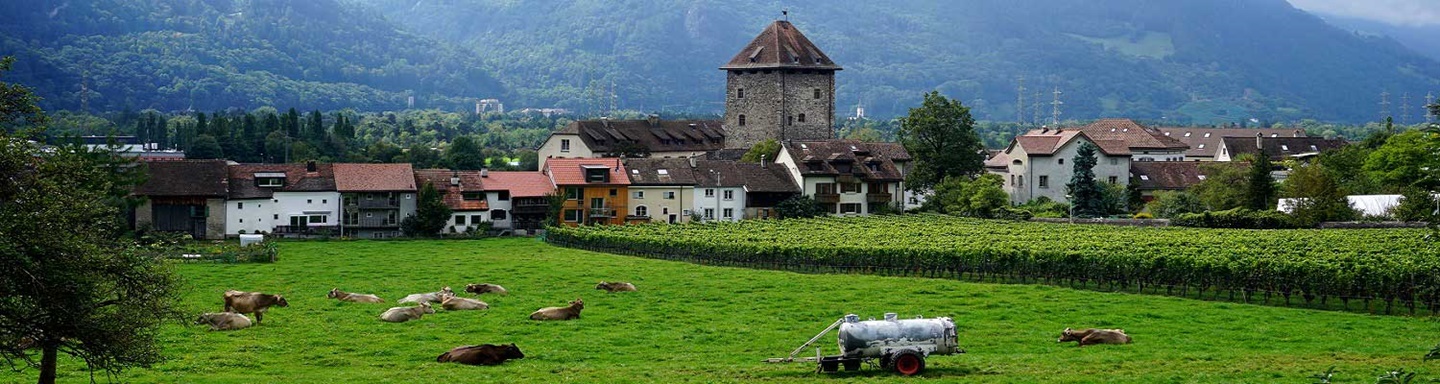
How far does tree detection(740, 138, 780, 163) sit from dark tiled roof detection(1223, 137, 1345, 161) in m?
37.1

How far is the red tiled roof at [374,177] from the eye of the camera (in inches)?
3287

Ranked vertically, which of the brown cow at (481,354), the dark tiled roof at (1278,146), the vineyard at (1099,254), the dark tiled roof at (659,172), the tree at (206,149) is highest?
the dark tiled roof at (1278,146)

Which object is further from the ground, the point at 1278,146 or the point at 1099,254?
the point at 1278,146

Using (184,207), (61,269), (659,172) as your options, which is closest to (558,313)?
(61,269)

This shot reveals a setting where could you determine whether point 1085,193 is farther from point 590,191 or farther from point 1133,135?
point 1133,135

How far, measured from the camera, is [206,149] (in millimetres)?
121250

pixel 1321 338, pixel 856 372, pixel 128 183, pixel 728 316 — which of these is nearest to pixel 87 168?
pixel 856 372

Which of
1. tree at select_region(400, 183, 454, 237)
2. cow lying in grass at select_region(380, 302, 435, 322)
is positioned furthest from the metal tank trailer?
tree at select_region(400, 183, 454, 237)

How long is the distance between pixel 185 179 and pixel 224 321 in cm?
4671

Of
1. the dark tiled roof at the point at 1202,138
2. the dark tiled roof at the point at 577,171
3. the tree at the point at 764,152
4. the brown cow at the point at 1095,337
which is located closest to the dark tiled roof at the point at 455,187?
the dark tiled roof at the point at 577,171

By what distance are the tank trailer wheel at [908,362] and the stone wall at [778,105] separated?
82.4m

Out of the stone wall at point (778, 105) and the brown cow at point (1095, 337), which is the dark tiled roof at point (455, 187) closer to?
the stone wall at point (778, 105)

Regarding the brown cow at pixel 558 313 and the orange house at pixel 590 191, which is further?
the orange house at pixel 590 191

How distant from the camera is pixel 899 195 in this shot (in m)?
99.2
